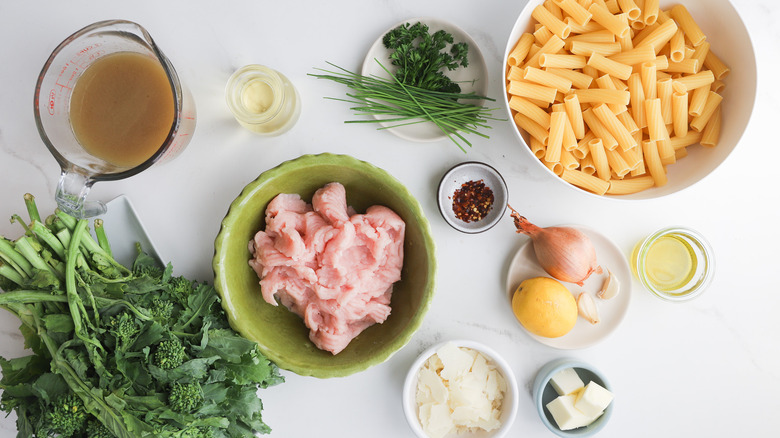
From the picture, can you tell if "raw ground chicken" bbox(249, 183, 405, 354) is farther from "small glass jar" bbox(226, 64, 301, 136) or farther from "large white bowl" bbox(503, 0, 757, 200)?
"large white bowl" bbox(503, 0, 757, 200)

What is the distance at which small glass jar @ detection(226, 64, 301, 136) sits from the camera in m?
Result: 1.55

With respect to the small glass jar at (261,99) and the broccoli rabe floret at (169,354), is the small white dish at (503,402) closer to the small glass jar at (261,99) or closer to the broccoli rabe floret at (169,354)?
the broccoli rabe floret at (169,354)

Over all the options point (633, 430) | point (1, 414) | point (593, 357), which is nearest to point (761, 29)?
point (593, 357)

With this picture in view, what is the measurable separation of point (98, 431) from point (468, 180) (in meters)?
1.26

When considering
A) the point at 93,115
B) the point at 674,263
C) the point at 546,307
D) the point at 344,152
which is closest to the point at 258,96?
the point at 344,152

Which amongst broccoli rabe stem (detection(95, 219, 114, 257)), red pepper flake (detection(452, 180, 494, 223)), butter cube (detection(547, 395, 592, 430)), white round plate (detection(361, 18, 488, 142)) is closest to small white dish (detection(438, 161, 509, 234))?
red pepper flake (detection(452, 180, 494, 223))

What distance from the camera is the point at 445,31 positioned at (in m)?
1.66

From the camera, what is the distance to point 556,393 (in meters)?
1.68

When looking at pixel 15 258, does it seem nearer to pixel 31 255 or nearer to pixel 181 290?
pixel 31 255

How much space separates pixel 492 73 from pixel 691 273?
Result: 3.04 ft

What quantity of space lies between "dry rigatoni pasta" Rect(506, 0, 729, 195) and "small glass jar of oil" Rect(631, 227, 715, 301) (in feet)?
0.78

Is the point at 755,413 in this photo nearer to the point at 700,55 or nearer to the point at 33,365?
the point at 700,55

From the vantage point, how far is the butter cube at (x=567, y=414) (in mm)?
1591

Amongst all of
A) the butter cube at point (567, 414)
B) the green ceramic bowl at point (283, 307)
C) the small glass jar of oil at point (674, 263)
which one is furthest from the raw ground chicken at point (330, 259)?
the small glass jar of oil at point (674, 263)
